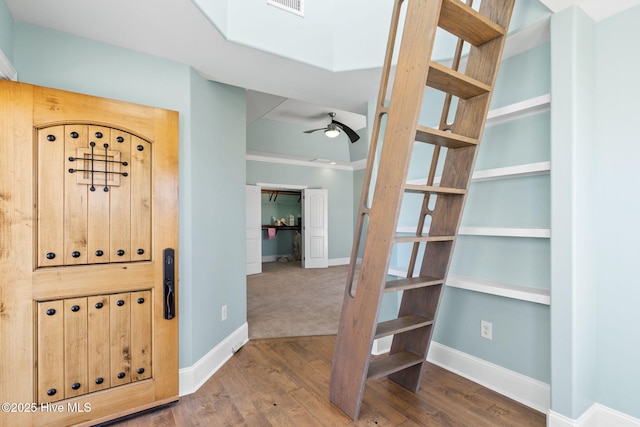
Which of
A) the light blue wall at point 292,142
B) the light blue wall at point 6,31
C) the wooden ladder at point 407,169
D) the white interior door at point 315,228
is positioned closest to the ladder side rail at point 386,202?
A: the wooden ladder at point 407,169

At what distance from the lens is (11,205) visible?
1.64 m

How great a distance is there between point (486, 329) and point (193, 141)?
263cm

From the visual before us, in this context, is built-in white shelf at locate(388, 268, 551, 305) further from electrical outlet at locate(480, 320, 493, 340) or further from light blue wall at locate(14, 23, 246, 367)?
light blue wall at locate(14, 23, 246, 367)

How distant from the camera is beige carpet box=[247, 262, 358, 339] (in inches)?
137

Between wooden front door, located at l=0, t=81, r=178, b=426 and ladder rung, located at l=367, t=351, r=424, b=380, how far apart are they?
1.36 m

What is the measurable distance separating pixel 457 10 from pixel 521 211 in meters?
1.36

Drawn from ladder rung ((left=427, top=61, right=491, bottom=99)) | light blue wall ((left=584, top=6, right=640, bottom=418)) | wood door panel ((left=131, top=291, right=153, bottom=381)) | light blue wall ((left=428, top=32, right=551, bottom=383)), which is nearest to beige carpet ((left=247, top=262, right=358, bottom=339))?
wood door panel ((left=131, top=291, right=153, bottom=381))

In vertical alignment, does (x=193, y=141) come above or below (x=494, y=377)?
above

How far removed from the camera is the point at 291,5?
2.27 m

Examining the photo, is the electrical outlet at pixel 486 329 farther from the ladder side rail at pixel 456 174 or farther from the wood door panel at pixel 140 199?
the wood door panel at pixel 140 199

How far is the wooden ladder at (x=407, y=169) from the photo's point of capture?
5.30 ft

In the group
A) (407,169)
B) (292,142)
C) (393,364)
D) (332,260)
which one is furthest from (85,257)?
(332,260)

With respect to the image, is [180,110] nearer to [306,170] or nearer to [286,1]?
[286,1]

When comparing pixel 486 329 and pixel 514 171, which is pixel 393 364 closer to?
pixel 486 329
